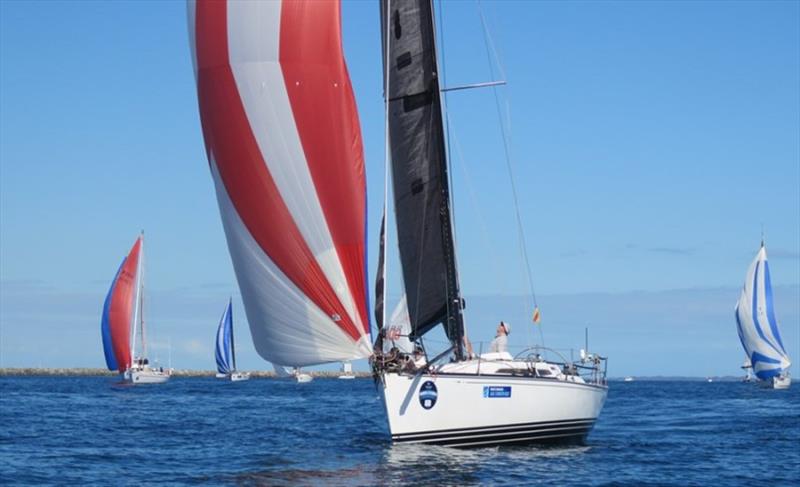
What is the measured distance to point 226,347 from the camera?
103562 mm

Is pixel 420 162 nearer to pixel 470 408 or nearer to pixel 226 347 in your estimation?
pixel 470 408

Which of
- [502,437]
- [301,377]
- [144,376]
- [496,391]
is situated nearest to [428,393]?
[496,391]

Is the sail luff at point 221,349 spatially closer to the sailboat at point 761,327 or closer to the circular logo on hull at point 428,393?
the sailboat at point 761,327

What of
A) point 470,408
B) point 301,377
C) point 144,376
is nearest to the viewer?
point 470,408

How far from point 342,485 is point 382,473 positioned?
61.6 inches

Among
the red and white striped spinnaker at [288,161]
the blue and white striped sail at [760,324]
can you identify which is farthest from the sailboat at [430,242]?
the blue and white striped sail at [760,324]

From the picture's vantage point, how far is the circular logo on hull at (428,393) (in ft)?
73.0

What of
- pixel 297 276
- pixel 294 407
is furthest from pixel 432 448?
pixel 294 407

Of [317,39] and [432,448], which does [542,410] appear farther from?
[317,39]

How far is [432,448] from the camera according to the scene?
22.3 metres

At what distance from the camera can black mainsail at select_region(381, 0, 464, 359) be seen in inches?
960

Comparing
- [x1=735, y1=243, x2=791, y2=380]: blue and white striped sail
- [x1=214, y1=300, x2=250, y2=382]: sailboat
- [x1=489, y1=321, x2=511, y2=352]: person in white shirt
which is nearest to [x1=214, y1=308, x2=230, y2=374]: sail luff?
[x1=214, y1=300, x2=250, y2=382]: sailboat

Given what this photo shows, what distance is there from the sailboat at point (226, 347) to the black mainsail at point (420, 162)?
78.3 metres

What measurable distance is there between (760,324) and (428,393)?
A: 56835mm
